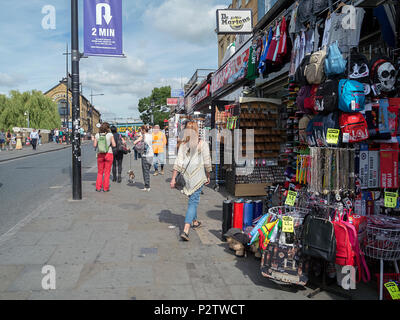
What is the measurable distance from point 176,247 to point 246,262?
3.55 ft

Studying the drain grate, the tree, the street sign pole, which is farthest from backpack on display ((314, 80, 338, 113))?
the tree

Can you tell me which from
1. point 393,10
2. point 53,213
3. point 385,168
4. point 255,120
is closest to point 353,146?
point 385,168

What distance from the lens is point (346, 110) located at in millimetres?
4047

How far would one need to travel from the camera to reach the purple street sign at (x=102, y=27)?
8219mm

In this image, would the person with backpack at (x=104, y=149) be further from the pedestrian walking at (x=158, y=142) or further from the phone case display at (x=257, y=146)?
the phone case display at (x=257, y=146)

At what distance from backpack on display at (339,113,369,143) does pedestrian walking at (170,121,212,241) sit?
2.27 m

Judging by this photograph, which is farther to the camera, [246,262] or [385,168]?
[246,262]

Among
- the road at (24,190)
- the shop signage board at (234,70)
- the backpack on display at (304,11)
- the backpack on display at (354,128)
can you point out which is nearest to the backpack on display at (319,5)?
the backpack on display at (304,11)

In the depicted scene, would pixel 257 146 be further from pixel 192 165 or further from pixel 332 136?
pixel 332 136

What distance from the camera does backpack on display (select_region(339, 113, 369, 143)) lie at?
4020 mm

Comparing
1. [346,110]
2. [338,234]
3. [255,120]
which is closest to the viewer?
[338,234]

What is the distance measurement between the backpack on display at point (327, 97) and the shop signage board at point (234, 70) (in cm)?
504
